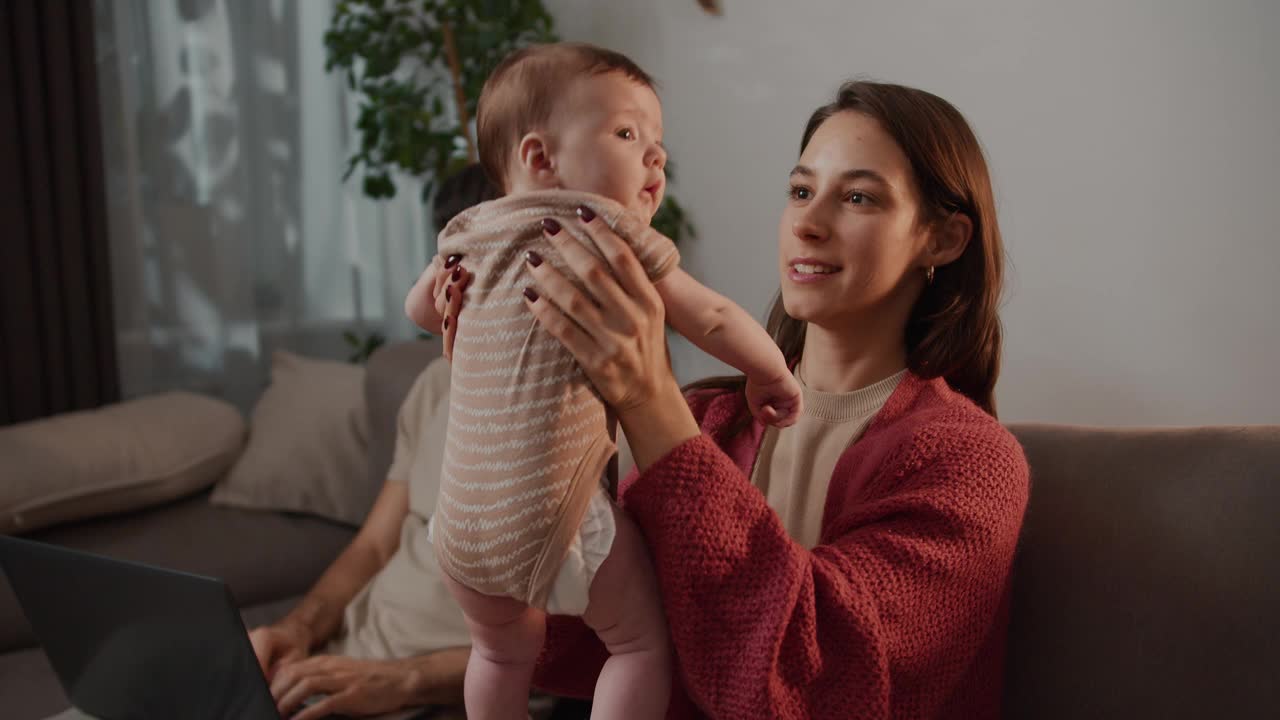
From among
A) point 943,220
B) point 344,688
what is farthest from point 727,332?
point 344,688

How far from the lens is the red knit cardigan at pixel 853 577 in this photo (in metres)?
0.82

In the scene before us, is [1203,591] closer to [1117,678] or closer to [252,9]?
[1117,678]

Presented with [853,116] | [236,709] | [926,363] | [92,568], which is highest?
[853,116]

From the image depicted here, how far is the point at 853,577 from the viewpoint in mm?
865

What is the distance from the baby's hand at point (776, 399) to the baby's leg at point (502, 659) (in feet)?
0.93

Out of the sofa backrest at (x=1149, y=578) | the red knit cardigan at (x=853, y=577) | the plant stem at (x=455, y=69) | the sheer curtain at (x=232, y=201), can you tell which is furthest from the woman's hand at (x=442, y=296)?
the sheer curtain at (x=232, y=201)

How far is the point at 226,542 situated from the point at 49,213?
3.87ft

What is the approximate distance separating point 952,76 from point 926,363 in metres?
0.97

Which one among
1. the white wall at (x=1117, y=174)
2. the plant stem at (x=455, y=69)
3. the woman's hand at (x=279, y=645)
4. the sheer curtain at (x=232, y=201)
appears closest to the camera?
the white wall at (x=1117, y=174)

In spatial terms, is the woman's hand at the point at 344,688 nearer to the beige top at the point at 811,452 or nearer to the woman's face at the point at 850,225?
the beige top at the point at 811,452

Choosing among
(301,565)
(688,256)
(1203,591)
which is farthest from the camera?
(688,256)

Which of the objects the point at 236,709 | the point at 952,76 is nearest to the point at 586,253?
the point at 236,709

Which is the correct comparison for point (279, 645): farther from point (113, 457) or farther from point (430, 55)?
point (430, 55)

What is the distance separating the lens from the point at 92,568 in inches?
43.9
